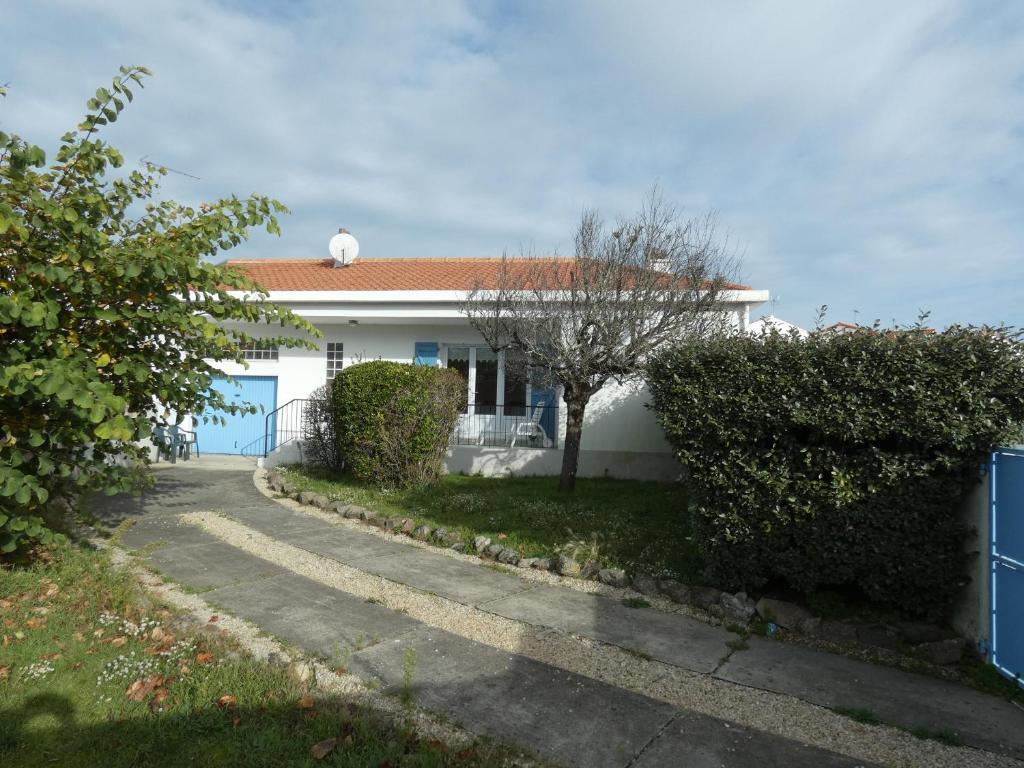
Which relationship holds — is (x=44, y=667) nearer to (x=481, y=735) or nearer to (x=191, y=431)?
(x=481, y=735)

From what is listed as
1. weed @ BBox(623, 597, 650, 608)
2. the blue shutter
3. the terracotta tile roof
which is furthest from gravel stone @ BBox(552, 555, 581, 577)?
the blue shutter

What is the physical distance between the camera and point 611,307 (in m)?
9.44

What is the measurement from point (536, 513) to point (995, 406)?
5.53 metres

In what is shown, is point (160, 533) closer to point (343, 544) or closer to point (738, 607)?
point (343, 544)

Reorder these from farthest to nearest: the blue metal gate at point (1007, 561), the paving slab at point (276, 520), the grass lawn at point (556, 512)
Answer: the paving slab at point (276, 520), the grass lawn at point (556, 512), the blue metal gate at point (1007, 561)

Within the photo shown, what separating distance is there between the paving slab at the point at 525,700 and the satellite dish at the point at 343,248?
15225mm

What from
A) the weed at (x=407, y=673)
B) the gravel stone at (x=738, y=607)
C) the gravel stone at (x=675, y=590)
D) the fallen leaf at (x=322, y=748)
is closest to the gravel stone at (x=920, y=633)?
the gravel stone at (x=738, y=607)

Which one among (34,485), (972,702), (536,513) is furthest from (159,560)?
(972,702)

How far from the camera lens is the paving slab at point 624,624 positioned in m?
4.91

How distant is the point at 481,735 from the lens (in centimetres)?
354

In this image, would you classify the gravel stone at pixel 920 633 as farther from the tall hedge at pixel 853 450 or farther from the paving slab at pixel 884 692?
the paving slab at pixel 884 692

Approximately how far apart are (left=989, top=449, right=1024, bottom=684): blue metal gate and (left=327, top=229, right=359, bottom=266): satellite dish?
54.5 ft

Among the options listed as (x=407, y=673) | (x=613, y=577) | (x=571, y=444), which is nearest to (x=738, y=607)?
(x=613, y=577)

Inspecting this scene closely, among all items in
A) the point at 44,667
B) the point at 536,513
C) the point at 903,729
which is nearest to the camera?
the point at 903,729
